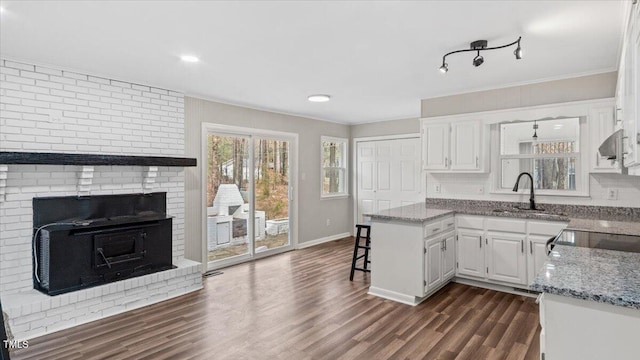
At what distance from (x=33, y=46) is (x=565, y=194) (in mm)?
5227

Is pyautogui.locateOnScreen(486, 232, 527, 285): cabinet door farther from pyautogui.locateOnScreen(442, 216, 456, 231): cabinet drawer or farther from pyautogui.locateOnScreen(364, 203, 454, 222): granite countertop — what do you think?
pyautogui.locateOnScreen(364, 203, 454, 222): granite countertop

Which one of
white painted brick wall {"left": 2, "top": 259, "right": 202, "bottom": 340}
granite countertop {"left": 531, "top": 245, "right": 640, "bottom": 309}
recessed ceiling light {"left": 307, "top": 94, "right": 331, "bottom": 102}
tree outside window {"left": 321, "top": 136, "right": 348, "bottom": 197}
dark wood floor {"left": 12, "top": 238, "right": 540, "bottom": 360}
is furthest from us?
tree outside window {"left": 321, "top": 136, "right": 348, "bottom": 197}

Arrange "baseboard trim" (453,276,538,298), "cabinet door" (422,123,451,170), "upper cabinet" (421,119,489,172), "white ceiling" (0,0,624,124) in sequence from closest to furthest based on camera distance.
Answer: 1. "white ceiling" (0,0,624,124)
2. "baseboard trim" (453,276,538,298)
3. "upper cabinet" (421,119,489,172)
4. "cabinet door" (422,123,451,170)

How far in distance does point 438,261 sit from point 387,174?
3138 mm

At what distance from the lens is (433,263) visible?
3705 mm

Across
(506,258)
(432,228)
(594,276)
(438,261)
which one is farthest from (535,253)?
(594,276)

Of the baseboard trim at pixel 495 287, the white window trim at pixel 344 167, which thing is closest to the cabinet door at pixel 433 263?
the baseboard trim at pixel 495 287

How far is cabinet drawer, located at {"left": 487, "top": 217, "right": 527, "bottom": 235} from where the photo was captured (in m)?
3.74

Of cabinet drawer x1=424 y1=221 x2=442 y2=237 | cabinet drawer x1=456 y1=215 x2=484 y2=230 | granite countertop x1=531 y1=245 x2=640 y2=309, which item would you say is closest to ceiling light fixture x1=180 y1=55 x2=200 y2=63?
cabinet drawer x1=424 y1=221 x2=442 y2=237

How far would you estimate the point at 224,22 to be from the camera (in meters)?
2.43

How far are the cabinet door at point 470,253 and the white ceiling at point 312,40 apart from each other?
1738 millimetres

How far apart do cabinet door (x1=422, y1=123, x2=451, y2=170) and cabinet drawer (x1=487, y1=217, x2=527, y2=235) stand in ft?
2.95

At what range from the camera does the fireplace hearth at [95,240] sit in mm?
3180

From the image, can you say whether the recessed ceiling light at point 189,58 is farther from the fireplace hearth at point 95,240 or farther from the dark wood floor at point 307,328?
the dark wood floor at point 307,328
